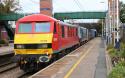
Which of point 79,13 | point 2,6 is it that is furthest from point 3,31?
point 79,13

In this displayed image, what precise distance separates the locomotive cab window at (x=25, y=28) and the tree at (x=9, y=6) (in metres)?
63.6

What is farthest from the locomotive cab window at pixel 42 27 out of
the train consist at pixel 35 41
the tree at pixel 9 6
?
the tree at pixel 9 6

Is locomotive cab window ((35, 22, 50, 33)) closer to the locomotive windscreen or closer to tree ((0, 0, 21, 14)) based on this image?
the locomotive windscreen

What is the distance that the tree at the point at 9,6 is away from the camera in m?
88.5

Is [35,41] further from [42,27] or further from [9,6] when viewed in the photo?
[9,6]

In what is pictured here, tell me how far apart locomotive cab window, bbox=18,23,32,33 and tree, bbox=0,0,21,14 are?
209ft

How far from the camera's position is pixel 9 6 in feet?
302

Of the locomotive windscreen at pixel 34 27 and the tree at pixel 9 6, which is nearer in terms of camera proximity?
the locomotive windscreen at pixel 34 27

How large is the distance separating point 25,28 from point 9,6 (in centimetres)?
7060

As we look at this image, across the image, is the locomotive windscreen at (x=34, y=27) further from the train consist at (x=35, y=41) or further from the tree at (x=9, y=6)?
the tree at (x=9, y=6)

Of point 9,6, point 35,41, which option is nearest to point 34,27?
point 35,41

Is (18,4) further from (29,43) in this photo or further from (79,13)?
(29,43)

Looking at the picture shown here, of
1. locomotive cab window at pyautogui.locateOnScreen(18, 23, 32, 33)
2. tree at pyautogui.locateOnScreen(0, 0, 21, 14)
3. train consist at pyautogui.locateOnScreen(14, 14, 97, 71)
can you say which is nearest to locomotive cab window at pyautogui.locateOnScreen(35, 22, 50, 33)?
train consist at pyautogui.locateOnScreen(14, 14, 97, 71)

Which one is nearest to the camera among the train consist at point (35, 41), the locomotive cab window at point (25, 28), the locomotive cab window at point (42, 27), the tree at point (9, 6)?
the train consist at point (35, 41)
